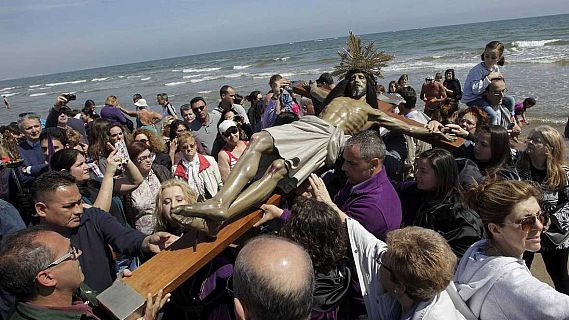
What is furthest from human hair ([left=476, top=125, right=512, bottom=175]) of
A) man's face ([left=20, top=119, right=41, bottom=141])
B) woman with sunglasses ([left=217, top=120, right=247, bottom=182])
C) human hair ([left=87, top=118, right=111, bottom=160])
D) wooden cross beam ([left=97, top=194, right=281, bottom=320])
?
man's face ([left=20, top=119, right=41, bottom=141])

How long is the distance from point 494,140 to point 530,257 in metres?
1.19

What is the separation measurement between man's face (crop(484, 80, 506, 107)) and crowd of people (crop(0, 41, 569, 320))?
1.66 ft

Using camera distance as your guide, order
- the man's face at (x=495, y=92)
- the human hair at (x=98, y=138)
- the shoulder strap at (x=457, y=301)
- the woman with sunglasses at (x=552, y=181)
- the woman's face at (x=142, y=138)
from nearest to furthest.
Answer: the shoulder strap at (x=457, y=301) → the woman with sunglasses at (x=552, y=181) → the woman's face at (x=142, y=138) → the human hair at (x=98, y=138) → the man's face at (x=495, y=92)

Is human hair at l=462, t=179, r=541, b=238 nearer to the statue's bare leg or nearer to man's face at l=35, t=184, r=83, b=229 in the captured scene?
the statue's bare leg

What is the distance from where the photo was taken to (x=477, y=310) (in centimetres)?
205

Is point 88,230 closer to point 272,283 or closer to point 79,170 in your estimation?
point 79,170

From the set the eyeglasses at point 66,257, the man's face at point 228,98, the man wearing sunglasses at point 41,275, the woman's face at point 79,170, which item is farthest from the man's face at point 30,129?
the eyeglasses at point 66,257

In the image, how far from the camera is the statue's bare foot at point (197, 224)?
2.54 meters

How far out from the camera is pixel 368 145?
283cm

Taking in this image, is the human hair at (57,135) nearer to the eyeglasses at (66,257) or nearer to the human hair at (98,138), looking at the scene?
the human hair at (98,138)

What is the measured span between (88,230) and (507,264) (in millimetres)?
2474

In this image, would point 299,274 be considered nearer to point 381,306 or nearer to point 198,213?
point 381,306

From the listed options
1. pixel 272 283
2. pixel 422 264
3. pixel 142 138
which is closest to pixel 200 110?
pixel 142 138

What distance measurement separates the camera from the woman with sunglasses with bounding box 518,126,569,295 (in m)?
3.31
